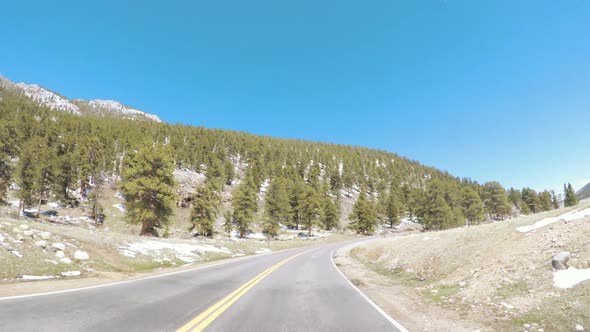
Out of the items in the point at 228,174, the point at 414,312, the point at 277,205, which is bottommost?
the point at 414,312

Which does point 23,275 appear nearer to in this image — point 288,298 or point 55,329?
point 55,329

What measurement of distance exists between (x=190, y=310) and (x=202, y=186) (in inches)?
1744

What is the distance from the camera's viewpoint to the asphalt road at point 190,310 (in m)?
5.39

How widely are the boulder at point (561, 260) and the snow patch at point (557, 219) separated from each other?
11.9 feet

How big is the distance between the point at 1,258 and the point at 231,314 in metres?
10.2

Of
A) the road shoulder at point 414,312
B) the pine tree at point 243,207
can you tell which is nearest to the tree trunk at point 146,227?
the pine tree at point 243,207

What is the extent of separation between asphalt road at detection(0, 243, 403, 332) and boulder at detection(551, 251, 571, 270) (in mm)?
5192

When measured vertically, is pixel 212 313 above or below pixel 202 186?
below

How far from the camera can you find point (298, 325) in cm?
585

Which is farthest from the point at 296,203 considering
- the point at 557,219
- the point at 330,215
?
the point at 557,219

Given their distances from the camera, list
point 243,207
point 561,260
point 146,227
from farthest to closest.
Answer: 1. point 243,207
2. point 146,227
3. point 561,260

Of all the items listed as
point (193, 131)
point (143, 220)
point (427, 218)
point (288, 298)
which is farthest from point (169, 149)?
point (193, 131)

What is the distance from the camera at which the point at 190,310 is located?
6598 mm

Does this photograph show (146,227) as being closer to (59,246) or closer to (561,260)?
(59,246)
